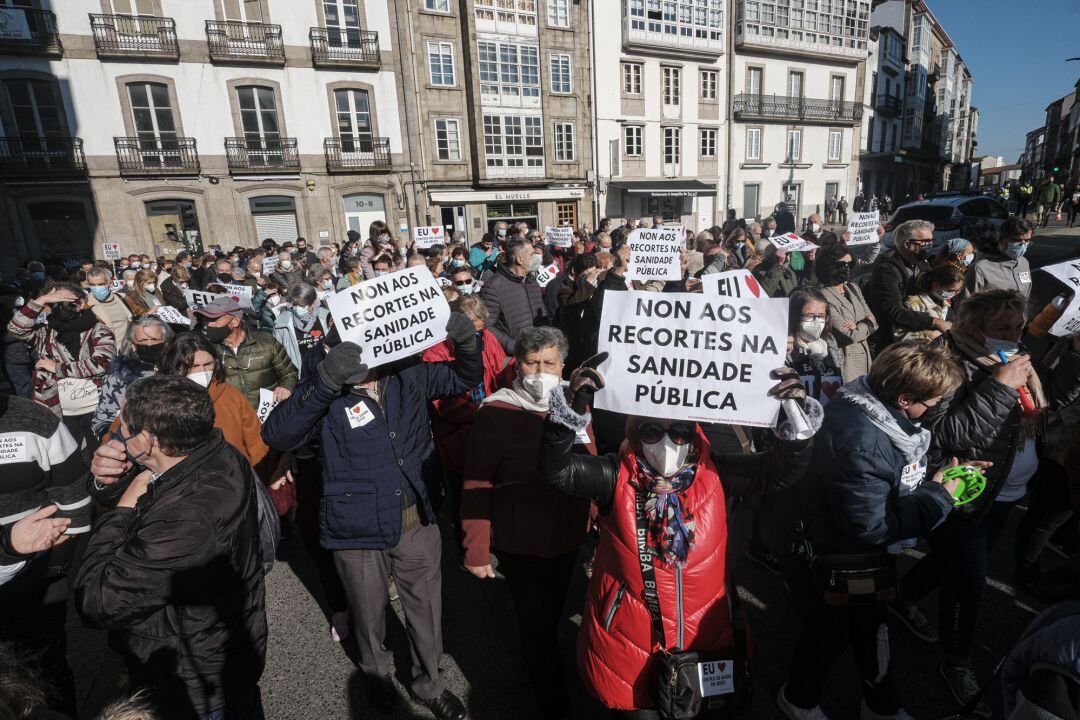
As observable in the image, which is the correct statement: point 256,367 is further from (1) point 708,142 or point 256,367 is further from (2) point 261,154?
(1) point 708,142

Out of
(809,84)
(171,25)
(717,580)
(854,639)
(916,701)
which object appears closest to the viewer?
(717,580)

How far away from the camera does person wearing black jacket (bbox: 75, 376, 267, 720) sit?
1.91 metres

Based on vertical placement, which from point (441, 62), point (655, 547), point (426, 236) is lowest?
point (655, 547)

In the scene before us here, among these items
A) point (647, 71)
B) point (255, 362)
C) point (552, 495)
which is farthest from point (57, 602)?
point (647, 71)

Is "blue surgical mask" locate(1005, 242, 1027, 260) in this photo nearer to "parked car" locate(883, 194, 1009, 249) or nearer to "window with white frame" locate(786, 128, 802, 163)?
"parked car" locate(883, 194, 1009, 249)

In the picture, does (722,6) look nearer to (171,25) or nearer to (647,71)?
(647,71)

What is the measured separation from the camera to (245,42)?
21.3 m

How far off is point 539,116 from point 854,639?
27389mm

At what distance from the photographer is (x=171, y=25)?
2056 cm

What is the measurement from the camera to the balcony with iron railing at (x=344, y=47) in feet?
72.9

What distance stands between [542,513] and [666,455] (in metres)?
0.76

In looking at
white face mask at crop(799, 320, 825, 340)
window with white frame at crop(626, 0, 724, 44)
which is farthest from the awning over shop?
white face mask at crop(799, 320, 825, 340)

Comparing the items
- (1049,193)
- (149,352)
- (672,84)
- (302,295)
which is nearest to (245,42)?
(672,84)

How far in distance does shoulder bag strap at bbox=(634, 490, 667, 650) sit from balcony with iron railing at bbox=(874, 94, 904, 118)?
164 ft
